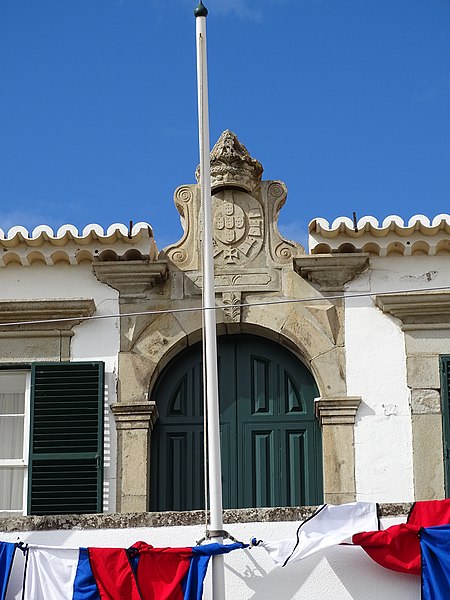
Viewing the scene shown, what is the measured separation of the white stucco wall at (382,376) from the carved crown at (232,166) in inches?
56.5

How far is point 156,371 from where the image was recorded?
44.7ft

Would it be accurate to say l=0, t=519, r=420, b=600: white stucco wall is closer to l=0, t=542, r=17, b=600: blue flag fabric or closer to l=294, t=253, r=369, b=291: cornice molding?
l=0, t=542, r=17, b=600: blue flag fabric

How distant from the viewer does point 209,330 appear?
11633 mm

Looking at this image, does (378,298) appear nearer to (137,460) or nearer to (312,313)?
(312,313)

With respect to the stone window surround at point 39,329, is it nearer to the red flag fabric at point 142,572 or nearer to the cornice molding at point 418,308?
the cornice molding at point 418,308

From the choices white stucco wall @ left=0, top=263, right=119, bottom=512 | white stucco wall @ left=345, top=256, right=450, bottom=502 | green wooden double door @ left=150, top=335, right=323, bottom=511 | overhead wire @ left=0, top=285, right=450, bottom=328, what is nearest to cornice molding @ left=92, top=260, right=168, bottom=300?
white stucco wall @ left=0, top=263, right=119, bottom=512

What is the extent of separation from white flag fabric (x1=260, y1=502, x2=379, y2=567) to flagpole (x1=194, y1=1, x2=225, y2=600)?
1.45 ft

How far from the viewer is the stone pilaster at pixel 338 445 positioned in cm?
1304

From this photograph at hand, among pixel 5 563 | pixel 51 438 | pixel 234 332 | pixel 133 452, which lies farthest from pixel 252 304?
pixel 5 563

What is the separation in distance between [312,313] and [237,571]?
3323mm

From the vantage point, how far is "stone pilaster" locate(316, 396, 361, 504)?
1304 centimetres

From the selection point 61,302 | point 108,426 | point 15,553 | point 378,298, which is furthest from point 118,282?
point 15,553

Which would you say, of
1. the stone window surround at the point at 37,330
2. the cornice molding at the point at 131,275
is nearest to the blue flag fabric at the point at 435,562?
the cornice molding at the point at 131,275

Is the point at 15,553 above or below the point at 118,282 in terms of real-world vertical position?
below
